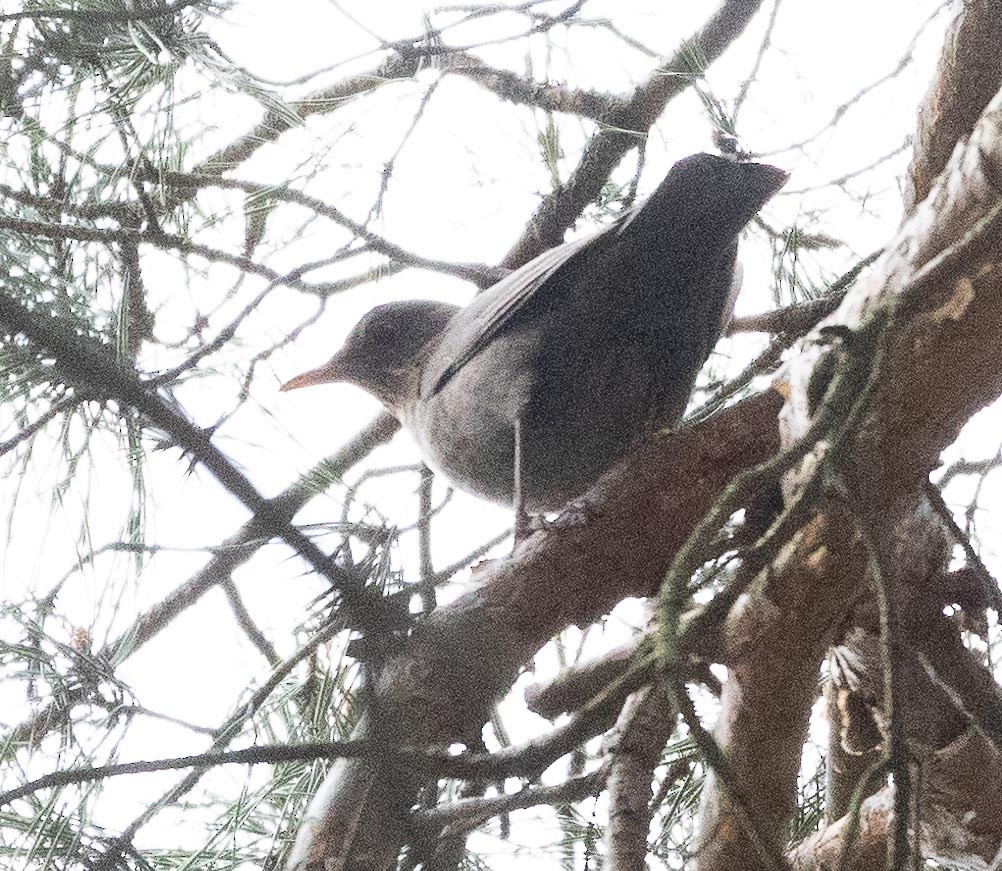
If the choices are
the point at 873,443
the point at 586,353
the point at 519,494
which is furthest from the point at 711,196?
the point at 873,443

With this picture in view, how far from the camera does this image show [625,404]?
1654 mm

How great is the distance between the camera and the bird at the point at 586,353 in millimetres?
1634

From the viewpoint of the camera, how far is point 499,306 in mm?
1718

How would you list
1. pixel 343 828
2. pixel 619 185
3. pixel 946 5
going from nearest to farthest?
pixel 343 828 < pixel 946 5 < pixel 619 185

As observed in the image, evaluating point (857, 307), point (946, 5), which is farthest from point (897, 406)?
point (946, 5)

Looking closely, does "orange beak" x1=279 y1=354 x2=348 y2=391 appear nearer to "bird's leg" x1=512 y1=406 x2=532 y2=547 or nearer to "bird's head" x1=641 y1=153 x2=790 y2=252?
"bird's leg" x1=512 y1=406 x2=532 y2=547

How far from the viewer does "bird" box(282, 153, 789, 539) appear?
1.63m

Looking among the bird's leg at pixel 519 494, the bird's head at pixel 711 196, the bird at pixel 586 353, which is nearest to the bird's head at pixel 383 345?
the bird at pixel 586 353

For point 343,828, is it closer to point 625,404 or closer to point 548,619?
point 548,619

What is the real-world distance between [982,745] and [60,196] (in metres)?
1.28

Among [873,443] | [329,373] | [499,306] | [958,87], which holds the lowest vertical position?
[873,443]

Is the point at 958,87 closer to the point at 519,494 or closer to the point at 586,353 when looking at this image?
the point at 586,353

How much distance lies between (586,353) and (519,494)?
26 cm

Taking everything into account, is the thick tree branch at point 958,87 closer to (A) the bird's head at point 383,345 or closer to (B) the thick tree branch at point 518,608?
(B) the thick tree branch at point 518,608
